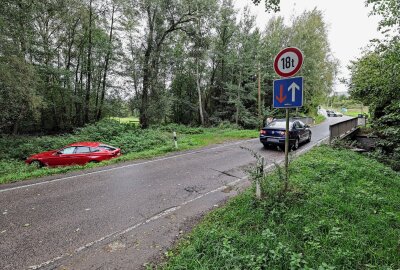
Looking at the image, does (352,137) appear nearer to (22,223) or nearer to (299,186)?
(299,186)

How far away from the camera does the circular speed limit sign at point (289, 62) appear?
4.09 meters

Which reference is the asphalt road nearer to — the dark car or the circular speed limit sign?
the circular speed limit sign

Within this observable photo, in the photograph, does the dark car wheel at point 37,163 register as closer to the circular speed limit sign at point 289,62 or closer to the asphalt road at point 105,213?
the asphalt road at point 105,213

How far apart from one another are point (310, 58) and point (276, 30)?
580 centimetres

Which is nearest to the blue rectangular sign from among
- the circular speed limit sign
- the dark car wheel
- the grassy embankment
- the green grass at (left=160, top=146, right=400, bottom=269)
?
the circular speed limit sign

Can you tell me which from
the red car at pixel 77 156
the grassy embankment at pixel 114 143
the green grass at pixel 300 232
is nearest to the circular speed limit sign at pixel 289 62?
the green grass at pixel 300 232

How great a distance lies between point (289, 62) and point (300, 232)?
9.93 ft

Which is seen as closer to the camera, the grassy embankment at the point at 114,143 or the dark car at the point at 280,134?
the dark car at the point at 280,134

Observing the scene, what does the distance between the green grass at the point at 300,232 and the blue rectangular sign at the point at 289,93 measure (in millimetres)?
1750

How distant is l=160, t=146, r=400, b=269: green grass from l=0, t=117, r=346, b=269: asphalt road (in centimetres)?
69

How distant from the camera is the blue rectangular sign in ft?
13.3

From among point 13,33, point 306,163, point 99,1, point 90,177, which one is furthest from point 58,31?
point 306,163

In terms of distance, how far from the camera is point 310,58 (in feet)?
85.7

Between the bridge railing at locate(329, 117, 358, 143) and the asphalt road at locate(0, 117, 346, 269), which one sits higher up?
the bridge railing at locate(329, 117, 358, 143)
